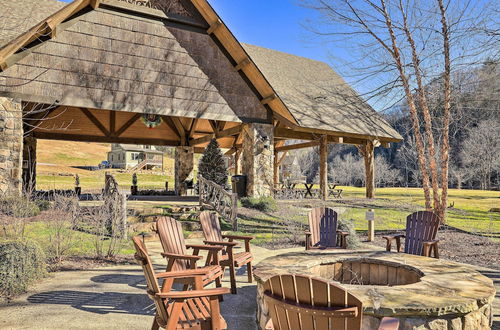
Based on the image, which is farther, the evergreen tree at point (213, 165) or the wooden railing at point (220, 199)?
the evergreen tree at point (213, 165)

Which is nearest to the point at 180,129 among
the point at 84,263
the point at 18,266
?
the point at 84,263

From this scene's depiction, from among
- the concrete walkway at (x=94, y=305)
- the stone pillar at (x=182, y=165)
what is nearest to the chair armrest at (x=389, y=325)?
the concrete walkway at (x=94, y=305)

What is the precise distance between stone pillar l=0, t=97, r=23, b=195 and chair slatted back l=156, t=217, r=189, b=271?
19.0 feet

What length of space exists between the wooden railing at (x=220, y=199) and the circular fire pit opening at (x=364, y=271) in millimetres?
4931

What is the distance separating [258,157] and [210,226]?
6.97m

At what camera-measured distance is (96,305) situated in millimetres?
4285

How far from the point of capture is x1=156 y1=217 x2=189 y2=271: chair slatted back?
14.6ft

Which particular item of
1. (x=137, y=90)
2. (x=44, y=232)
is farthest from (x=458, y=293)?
(x=137, y=90)

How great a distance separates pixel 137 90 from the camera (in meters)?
10.1

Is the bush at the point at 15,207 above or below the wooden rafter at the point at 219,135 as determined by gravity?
below

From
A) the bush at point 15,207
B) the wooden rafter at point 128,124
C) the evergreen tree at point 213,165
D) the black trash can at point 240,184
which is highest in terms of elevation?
the wooden rafter at point 128,124

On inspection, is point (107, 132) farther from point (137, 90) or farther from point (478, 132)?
point (478, 132)

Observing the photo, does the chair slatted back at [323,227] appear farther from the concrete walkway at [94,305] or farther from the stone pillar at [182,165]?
the stone pillar at [182,165]

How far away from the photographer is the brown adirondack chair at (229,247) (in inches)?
186
